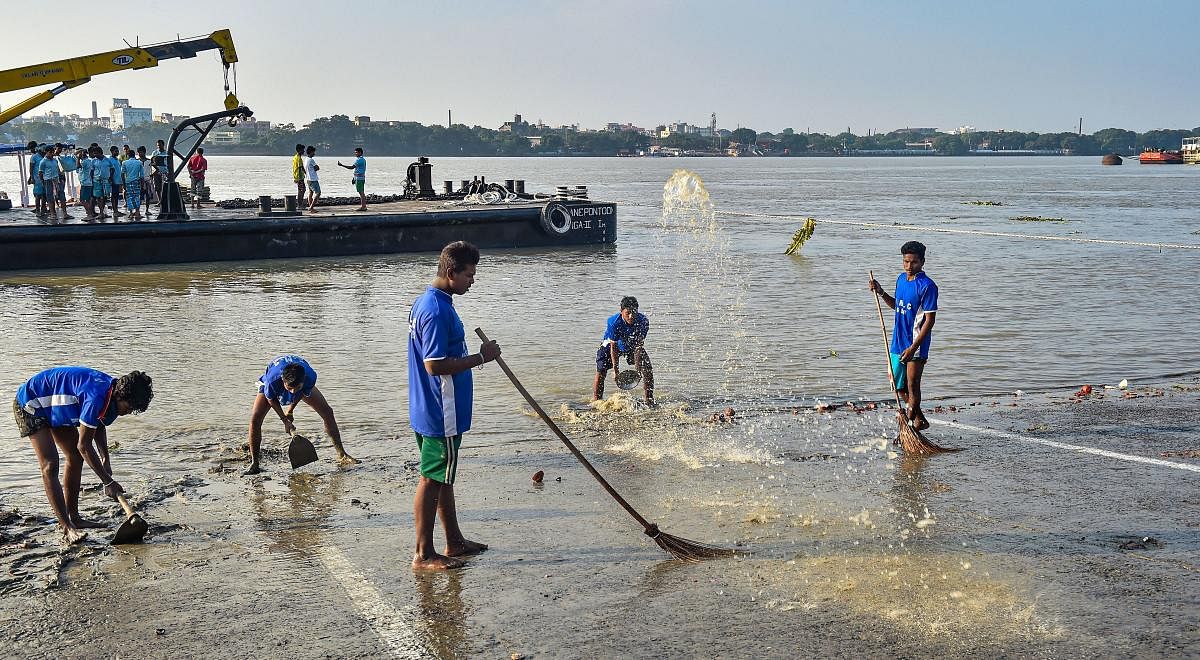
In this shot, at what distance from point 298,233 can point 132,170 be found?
4.06 m

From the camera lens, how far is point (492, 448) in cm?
875

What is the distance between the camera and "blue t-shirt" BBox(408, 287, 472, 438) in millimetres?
5684

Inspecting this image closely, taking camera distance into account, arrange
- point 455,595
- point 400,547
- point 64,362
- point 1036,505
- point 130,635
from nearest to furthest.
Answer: point 130,635
point 455,595
point 400,547
point 1036,505
point 64,362

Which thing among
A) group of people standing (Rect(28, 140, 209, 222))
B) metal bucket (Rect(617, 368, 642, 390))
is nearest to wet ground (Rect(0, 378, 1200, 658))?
metal bucket (Rect(617, 368, 642, 390))

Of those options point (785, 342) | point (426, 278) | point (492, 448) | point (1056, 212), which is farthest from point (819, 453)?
point (1056, 212)

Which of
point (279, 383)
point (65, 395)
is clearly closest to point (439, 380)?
point (65, 395)

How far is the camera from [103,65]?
2798cm

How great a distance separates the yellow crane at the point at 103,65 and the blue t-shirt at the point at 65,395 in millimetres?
22156

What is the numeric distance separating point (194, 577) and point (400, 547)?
1102mm

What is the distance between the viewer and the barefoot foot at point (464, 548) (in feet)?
20.2

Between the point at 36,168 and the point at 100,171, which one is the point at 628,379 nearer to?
the point at 100,171

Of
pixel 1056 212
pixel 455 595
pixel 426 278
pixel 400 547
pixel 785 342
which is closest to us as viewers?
pixel 455 595

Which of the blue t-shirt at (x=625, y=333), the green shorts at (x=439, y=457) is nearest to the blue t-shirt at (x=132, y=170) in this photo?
the blue t-shirt at (x=625, y=333)

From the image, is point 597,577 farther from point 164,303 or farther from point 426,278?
point 426,278
